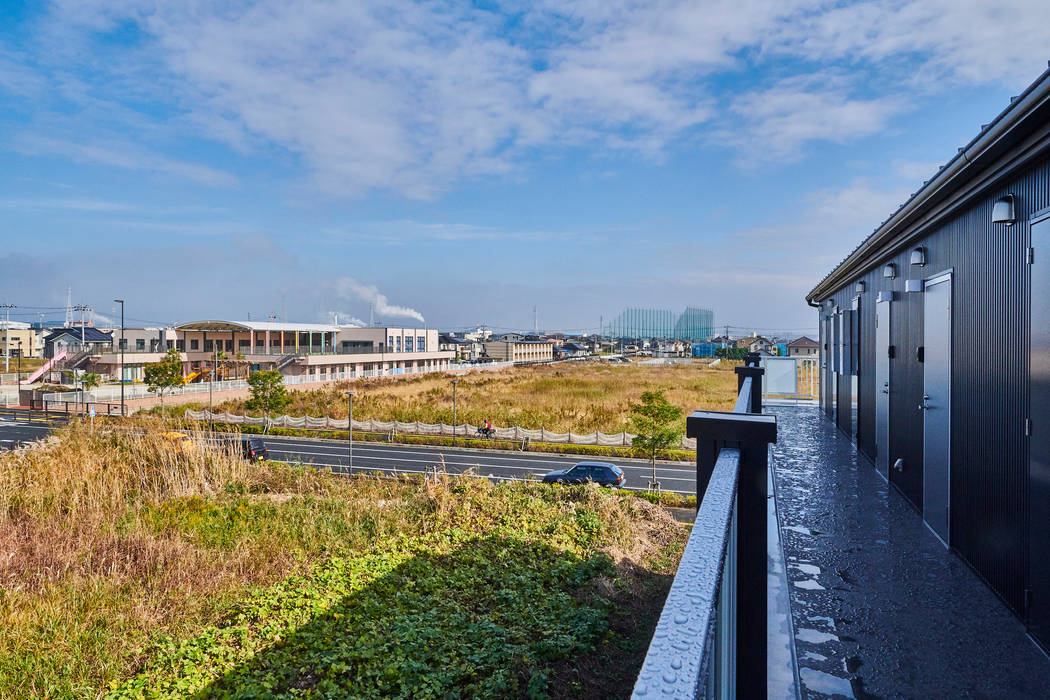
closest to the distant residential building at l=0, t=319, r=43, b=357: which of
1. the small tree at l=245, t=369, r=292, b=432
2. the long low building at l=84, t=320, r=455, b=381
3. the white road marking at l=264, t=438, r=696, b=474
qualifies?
the long low building at l=84, t=320, r=455, b=381

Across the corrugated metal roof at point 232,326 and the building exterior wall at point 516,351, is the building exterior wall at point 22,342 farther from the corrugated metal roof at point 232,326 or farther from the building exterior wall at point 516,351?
the building exterior wall at point 516,351

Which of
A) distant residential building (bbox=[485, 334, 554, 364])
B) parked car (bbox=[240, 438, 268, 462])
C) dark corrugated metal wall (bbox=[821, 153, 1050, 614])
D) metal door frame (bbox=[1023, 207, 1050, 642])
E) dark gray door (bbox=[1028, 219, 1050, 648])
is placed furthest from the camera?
distant residential building (bbox=[485, 334, 554, 364])

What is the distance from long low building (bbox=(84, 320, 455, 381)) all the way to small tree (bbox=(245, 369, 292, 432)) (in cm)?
1623

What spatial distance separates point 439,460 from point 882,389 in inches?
629

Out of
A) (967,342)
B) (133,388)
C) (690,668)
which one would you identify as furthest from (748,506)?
(133,388)

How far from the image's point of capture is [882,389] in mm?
6914

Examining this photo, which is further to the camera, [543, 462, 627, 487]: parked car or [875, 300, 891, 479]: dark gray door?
[543, 462, 627, 487]: parked car

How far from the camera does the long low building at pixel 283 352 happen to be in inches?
1877

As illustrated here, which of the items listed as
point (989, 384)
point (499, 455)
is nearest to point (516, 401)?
point (499, 455)

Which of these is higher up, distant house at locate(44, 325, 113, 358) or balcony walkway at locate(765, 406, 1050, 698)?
distant house at locate(44, 325, 113, 358)

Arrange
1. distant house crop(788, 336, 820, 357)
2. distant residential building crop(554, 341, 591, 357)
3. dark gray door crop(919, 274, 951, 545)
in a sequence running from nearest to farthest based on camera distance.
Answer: dark gray door crop(919, 274, 951, 545), distant house crop(788, 336, 820, 357), distant residential building crop(554, 341, 591, 357)

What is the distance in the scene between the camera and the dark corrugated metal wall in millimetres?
3510

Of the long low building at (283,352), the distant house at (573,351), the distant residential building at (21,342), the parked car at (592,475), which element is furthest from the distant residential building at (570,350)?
the parked car at (592,475)

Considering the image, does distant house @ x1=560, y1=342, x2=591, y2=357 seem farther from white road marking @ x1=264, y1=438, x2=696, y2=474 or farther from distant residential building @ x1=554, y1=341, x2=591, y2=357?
white road marking @ x1=264, y1=438, x2=696, y2=474
